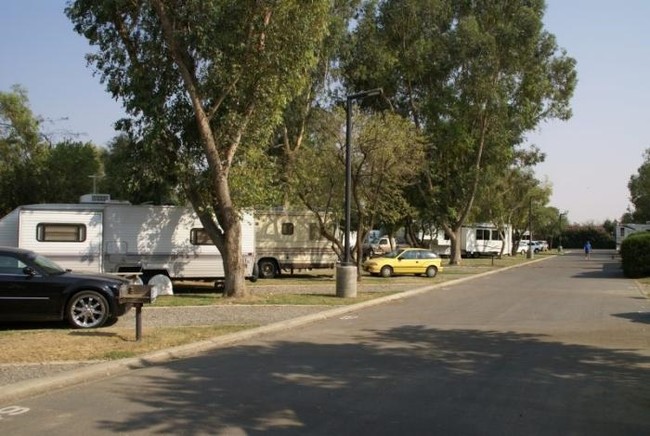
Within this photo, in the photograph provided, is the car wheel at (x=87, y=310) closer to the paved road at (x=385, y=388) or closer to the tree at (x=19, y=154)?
the paved road at (x=385, y=388)

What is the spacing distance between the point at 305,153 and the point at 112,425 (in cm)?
2213

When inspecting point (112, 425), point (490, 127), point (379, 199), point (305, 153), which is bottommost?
point (112, 425)

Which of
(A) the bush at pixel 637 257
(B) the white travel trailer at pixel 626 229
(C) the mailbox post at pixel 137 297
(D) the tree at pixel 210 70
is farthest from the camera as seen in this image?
(B) the white travel trailer at pixel 626 229

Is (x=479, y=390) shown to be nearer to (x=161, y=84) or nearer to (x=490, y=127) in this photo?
(x=161, y=84)

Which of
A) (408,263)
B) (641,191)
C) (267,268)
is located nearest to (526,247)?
(641,191)

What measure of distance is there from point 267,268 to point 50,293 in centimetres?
1639

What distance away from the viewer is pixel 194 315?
47.4 ft

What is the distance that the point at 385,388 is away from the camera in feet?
25.2

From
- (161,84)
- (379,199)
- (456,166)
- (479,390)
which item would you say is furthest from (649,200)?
(479,390)

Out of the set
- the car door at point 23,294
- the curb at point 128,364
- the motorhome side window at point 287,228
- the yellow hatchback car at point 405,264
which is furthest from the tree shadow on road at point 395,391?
the yellow hatchback car at point 405,264

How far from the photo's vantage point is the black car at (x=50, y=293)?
11.4m

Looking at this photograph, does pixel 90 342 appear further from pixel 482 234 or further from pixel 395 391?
pixel 482 234

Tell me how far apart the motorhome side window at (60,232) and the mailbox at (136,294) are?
28.9ft

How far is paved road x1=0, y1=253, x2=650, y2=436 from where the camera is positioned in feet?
20.3
